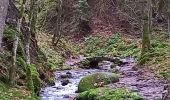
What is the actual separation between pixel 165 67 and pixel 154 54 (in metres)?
2.61

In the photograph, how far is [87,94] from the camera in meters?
12.4

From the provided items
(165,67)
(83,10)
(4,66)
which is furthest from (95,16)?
(4,66)

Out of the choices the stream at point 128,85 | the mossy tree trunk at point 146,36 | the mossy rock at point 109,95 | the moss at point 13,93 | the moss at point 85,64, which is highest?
the mossy tree trunk at point 146,36

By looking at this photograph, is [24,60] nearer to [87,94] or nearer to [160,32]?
[87,94]

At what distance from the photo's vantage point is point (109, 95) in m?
11.8

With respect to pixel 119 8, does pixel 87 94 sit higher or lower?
lower

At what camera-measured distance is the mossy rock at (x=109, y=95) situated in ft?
37.0

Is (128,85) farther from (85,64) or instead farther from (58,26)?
(58,26)

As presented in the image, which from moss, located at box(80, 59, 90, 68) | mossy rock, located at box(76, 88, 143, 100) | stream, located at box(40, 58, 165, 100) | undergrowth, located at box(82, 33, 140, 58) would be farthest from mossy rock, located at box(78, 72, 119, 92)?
undergrowth, located at box(82, 33, 140, 58)

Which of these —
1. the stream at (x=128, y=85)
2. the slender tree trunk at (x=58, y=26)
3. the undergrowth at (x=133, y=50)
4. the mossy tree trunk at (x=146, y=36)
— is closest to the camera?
the stream at (x=128, y=85)

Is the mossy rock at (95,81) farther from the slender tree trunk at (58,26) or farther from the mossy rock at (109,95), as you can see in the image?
the slender tree trunk at (58,26)

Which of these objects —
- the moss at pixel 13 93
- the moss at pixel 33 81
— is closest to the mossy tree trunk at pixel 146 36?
the moss at pixel 33 81

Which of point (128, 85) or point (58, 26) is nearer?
point (128, 85)

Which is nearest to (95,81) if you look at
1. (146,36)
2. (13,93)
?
(13,93)
